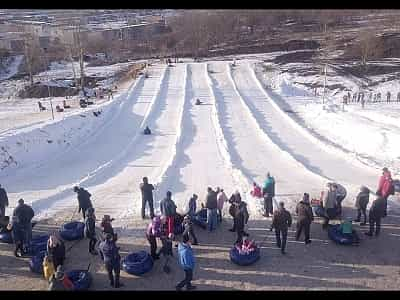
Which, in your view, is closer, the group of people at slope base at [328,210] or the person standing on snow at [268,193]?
the group of people at slope base at [328,210]

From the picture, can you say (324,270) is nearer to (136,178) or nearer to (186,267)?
(186,267)

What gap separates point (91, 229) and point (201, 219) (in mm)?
3235

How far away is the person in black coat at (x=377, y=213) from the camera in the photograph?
11.8 m

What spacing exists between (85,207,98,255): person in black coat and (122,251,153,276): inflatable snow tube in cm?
123

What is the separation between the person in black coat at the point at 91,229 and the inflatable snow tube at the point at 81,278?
138 cm

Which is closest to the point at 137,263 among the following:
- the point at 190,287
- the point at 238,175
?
the point at 190,287

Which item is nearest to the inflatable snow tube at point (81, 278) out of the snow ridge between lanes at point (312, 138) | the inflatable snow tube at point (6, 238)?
the inflatable snow tube at point (6, 238)

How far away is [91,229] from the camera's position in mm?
11469

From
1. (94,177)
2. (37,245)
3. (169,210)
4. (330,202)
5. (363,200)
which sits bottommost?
(94,177)

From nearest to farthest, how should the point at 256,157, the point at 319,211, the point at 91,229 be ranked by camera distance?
1. the point at 91,229
2. the point at 319,211
3. the point at 256,157

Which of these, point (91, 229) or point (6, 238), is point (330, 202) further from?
point (6, 238)

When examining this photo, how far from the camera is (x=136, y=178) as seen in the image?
20062 millimetres

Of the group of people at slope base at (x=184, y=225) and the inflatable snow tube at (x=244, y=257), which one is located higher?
the group of people at slope base at (x=184, y=225)

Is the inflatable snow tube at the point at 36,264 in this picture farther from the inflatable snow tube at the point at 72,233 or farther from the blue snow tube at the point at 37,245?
the inflatable snow tube at the point at 72,233
